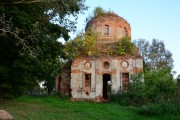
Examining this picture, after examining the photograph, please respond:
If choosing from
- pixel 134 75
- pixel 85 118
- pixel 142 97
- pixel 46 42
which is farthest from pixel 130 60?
pixel 85 118

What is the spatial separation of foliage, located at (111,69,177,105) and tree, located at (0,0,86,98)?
9.41 meters

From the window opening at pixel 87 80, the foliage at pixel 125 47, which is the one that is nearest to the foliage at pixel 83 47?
the window opening at pixel 87 80

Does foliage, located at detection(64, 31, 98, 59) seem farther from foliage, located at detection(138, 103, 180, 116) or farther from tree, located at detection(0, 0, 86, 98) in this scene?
foliage, located at detection(138, 103, 180, 116)

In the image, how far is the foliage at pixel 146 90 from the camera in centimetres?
2289

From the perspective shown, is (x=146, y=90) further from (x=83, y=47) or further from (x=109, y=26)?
(x=109, y=26)

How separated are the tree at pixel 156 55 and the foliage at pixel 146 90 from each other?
11301 millimetres

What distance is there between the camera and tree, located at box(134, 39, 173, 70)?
37.9 meters

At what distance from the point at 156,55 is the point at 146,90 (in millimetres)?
15409

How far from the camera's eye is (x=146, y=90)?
77.6ft

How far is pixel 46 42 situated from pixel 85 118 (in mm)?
4667

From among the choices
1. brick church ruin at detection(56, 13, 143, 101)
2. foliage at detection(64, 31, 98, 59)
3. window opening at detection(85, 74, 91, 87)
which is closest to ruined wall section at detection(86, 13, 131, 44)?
brick church ruin at detection(56, 13, 143, 101)

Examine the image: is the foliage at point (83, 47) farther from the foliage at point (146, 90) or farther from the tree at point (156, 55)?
the tree at point (156, 55)

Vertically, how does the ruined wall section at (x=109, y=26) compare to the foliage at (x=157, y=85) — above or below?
above

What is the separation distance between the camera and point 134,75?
2528 centimetres
